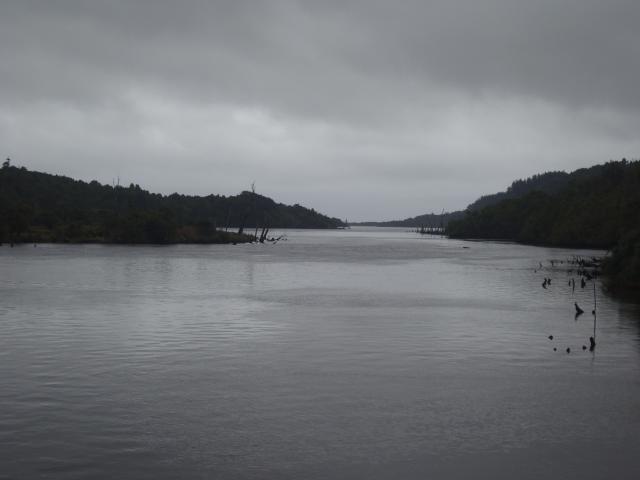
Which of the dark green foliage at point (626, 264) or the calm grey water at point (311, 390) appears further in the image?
the dark green foliage at point (626, 264)

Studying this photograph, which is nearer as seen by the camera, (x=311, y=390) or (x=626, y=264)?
(x=311, y=390)

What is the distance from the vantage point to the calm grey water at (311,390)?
16.5m

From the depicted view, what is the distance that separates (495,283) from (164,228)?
108843 mm

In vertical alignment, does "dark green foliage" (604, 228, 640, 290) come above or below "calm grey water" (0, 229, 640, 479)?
above

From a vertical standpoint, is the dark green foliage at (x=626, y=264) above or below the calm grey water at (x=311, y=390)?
above

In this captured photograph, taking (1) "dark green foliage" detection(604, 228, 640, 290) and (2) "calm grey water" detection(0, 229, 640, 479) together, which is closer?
(2) "calm grey water" detection(0, 229, 640, 479)

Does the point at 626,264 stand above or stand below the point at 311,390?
above

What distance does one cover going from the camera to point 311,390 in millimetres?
23156

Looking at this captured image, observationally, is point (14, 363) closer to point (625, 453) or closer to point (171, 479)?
point (171, 479)

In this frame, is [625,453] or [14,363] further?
[14,363]

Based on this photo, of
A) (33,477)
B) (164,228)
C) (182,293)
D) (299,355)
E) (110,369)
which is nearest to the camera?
(33,477)

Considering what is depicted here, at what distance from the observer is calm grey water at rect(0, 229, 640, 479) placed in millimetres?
16547

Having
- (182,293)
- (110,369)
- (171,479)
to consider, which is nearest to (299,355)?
(110,369)

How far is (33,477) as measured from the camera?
49.2 ft
